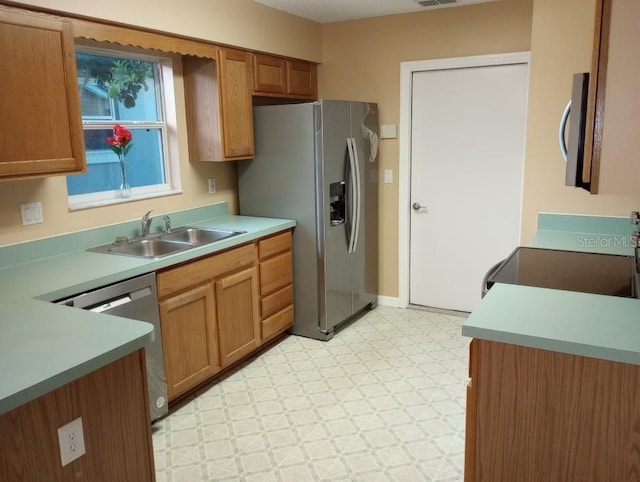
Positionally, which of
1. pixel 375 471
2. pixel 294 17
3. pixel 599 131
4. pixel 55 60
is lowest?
pixel 375 471

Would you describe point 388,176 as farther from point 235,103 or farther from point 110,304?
point 110,304

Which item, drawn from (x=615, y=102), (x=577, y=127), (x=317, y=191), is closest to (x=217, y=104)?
(x=317, y=191)

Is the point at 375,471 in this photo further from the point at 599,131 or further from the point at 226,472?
the point at 599,131

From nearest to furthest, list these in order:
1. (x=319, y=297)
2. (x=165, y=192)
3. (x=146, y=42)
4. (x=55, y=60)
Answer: (x=55, y=60) < (x=146, y=42) < (x=165, y=192) < (x=319, y=297)

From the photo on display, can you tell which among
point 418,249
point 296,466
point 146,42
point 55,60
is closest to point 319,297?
point 418,249

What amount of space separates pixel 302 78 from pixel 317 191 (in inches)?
48.4

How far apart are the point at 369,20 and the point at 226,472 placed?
3.48 metres

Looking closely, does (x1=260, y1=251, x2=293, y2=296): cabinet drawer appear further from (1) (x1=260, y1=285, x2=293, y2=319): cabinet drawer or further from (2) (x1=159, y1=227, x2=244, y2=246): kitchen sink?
(2) (x1=159, y1=227, x2=244, y2=246): kitchen sink

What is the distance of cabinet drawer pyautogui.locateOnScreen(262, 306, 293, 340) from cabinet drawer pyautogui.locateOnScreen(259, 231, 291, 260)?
0.45m

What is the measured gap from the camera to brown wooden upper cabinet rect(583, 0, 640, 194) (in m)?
1.47

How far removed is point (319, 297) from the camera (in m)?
3.82

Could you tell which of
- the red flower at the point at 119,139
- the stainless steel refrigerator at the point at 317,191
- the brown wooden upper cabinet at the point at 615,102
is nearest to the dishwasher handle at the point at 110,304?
the red flower at the point at 119,139

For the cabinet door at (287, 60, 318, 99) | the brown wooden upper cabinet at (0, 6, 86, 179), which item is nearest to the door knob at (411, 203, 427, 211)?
the cabinet door at (287, 60, 318, 99)

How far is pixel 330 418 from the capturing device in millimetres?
2836
